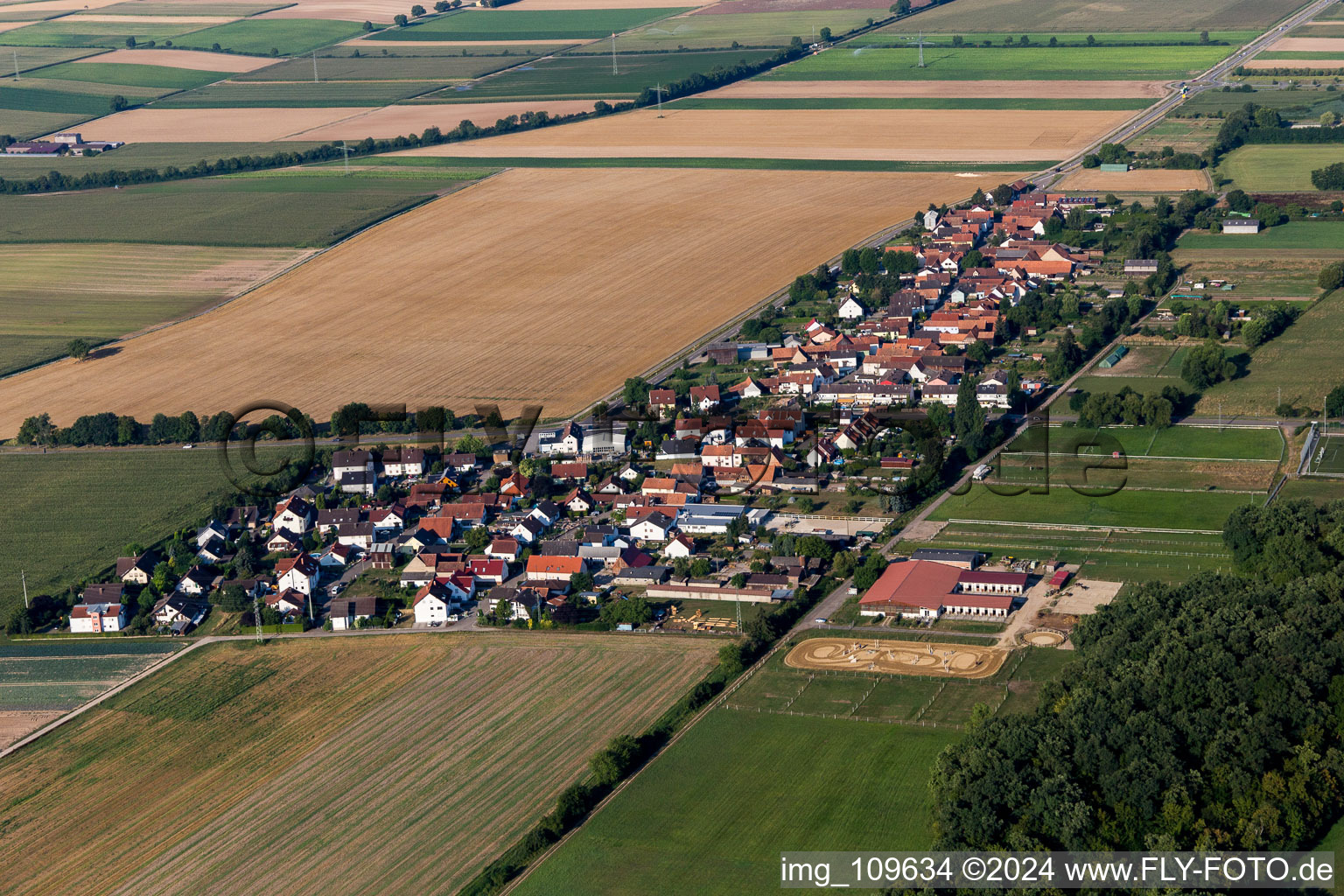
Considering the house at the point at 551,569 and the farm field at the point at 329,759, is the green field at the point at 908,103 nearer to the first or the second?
the house at the point at 551,569

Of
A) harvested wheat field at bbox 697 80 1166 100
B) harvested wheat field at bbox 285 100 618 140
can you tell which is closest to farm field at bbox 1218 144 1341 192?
harvested wheat field at bbox 697 80 1166 100

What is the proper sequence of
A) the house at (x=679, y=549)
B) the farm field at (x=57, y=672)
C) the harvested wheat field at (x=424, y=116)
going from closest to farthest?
the farm field at (x=57, y=672) → the house at (x=679, y=549) → the harvested wheat field at (x=424, y=116)

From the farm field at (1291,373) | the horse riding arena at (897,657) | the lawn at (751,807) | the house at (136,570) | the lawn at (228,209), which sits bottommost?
the lawn at (751,807)

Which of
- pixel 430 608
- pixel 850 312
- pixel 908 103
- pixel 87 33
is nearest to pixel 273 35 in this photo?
pixel 87 33

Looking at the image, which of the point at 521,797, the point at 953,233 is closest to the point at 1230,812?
the point at 521,797

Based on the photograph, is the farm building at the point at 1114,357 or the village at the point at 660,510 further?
the farm building at the point at 1114,357

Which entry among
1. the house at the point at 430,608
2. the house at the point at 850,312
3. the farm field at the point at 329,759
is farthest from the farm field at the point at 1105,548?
the house at the point at 850,312
